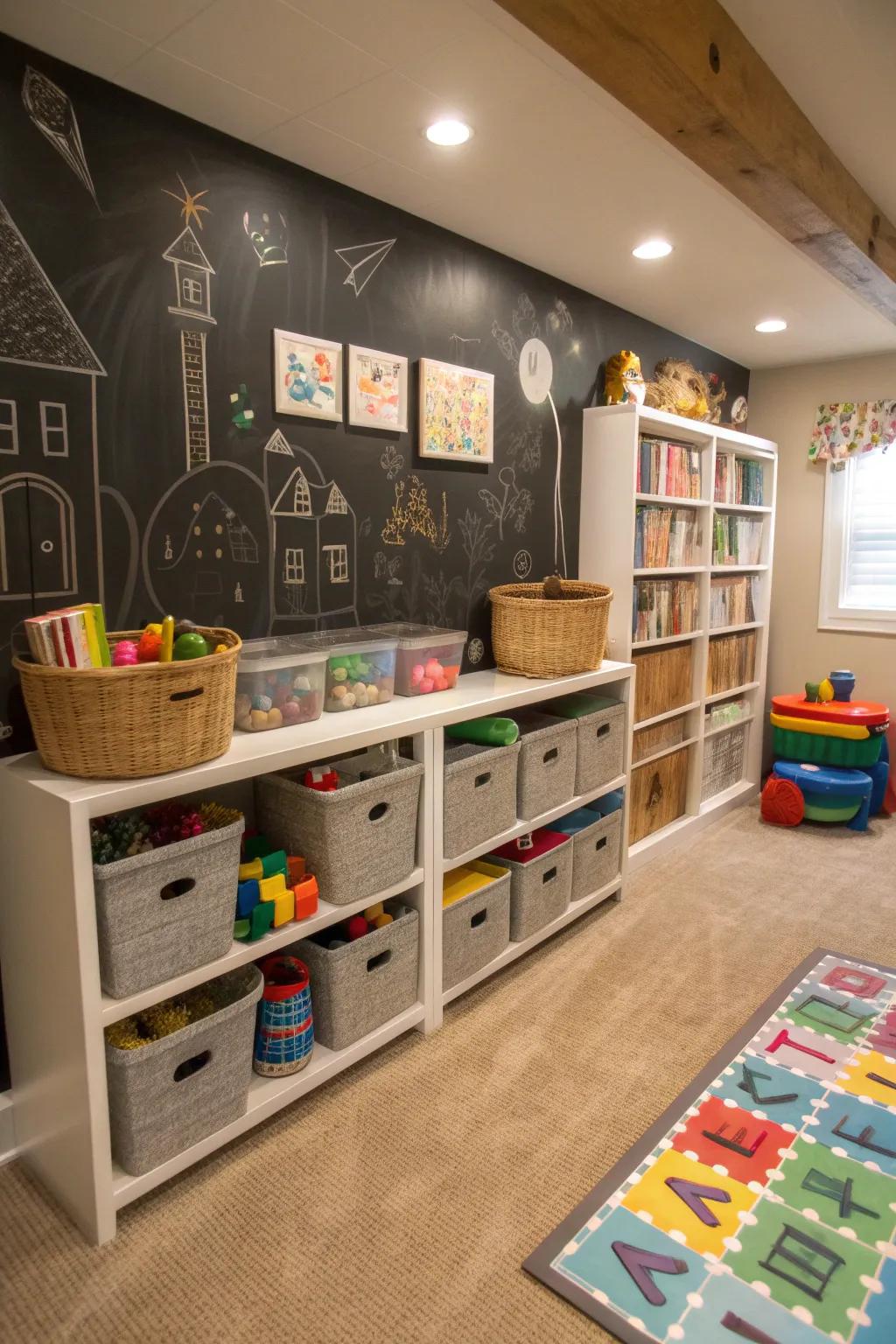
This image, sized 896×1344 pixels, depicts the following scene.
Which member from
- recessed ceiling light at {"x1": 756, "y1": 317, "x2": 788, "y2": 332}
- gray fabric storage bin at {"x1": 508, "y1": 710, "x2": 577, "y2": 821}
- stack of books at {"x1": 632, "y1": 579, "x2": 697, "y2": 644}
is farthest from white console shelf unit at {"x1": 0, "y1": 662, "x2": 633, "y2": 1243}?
recessed ceiling light at {"x1": 756, "y1": 317, "x2": 788, "y2": 332}

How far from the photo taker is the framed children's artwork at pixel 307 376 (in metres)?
2.07

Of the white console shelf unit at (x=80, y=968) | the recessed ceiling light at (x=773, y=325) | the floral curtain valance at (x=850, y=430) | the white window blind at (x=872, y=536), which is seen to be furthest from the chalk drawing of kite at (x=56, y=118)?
the white window blind at (x=872, y=536)

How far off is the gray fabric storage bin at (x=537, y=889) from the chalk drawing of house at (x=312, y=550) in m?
0.91

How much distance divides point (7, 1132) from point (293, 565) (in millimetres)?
1397

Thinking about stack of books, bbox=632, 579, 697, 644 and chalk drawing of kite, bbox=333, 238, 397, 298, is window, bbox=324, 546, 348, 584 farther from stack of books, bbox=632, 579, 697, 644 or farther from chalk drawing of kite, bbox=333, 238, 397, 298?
stack of books, bbox=632, 579, 697, 644

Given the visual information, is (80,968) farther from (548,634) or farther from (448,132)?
(448,132)

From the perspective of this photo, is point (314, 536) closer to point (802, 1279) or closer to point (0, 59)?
point (0, 59)

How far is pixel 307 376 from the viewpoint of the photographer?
2133 mm

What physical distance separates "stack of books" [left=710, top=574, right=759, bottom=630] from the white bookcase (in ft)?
0.10

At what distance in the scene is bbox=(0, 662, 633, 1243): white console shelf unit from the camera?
144 centimetres

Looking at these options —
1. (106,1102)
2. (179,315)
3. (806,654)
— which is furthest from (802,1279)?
(806,654)

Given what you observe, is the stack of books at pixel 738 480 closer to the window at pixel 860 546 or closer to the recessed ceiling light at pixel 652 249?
the window at pixel 860 546

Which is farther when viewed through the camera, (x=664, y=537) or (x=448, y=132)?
(x=664, y=537)

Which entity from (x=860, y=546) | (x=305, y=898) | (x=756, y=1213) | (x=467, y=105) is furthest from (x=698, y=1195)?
(x=860, y=546)
